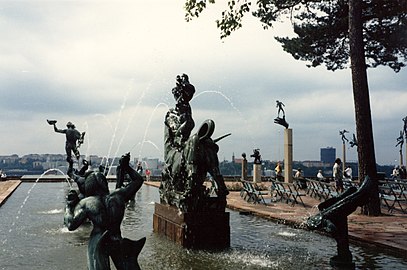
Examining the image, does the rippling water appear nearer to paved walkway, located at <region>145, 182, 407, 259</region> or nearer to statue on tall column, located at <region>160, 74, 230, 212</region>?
paved walkway, located at <region>145, 182, 407, 259</region>

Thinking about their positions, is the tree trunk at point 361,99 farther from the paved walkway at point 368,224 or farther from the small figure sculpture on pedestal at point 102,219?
the small figure sculpture on pedestal at point 102,219

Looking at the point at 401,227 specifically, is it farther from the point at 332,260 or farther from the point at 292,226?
the point at 332,260

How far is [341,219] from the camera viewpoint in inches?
265

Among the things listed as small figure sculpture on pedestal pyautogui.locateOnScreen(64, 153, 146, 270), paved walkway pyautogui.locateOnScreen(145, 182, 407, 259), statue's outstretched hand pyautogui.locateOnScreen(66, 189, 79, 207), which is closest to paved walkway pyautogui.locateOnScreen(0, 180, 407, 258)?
paved walkway pyautogui.locateOnScreen(145, 182, 407, 259)

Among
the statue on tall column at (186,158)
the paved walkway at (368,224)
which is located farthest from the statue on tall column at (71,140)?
the statue on tall column at (186,158)

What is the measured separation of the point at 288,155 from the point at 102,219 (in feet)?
74.2

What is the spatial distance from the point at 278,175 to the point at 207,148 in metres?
19.1

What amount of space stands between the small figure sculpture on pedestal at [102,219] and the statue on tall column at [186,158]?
374 centimetres

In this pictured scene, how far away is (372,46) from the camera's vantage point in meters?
18.6

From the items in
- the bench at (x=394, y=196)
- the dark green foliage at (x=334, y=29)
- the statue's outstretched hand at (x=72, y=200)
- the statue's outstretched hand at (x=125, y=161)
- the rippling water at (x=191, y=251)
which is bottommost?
the rippling water at (x=191, y=251)

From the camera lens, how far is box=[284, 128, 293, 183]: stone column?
26.0 metres

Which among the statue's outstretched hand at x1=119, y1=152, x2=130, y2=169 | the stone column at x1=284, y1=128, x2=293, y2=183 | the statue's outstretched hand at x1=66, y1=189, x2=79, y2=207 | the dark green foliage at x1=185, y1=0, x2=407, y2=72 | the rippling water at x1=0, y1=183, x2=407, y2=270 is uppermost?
the dark green foliage at x1=185, y1=0, x2=407, y2=72

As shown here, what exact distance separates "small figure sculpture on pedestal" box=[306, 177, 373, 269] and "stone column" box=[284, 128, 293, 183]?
19.4 meters

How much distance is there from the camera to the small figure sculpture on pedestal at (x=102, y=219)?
446 centimetres
